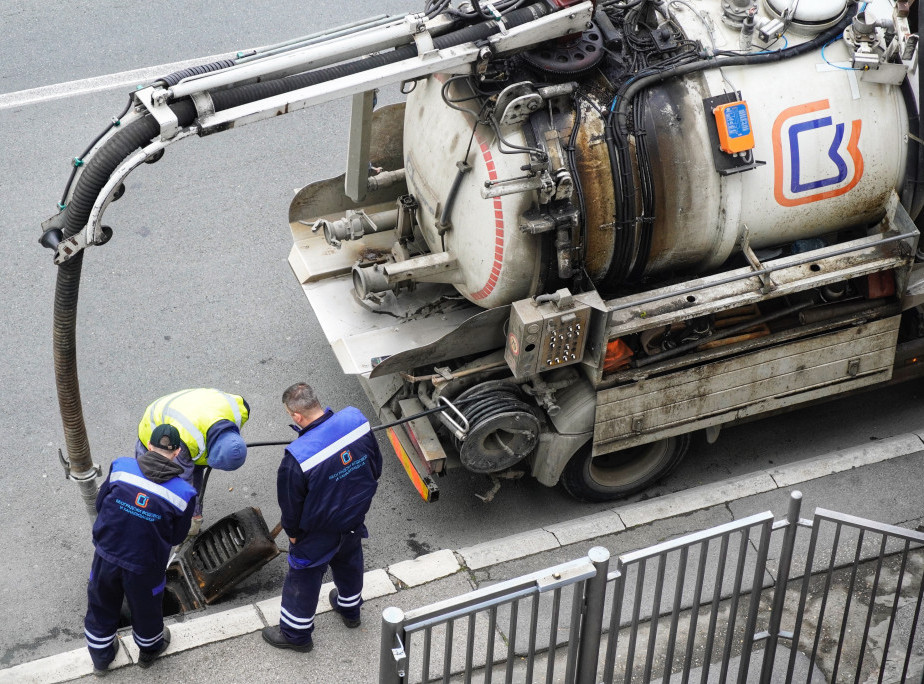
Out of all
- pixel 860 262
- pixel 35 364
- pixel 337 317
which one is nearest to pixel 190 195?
pixel 35 364

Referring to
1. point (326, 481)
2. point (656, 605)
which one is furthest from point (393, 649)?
point (326, 481)

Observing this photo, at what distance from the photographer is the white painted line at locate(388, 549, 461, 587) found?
19.8 ft

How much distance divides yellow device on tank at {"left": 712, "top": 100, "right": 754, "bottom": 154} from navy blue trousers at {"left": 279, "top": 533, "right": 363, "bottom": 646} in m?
2.65

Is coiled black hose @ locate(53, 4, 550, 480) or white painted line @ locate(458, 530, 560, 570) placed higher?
coiled black hose @ locate(53, 4, 550, 480)

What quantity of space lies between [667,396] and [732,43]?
1.89 m

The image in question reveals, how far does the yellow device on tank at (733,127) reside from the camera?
5.80 m

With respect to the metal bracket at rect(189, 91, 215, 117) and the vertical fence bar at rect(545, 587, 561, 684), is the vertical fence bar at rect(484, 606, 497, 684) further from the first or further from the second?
the metal bracket at rect(189, 91, 215, 117)

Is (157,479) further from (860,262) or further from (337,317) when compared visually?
(860,262)

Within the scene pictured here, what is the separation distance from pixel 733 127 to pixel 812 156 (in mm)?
524

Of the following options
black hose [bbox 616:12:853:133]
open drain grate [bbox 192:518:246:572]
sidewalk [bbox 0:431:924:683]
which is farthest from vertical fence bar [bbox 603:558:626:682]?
black hose [bbox 616:12:853:133]

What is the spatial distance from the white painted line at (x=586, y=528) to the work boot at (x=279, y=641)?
1509 millimetres

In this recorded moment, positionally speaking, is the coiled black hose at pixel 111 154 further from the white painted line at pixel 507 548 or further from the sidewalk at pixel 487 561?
the white painted line at pixel 507 548

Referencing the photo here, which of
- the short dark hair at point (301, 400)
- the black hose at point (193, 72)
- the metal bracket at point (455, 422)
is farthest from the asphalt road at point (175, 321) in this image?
the black hose at point (193, 72)

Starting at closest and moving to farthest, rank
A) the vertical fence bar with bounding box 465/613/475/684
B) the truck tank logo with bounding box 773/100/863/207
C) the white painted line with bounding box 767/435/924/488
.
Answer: the vertical fence bar with bounding box 465/613/475/684
the truck tank logo with bounding box 773/100/863/207
the white painted line with bounding box 767/435/924/488
